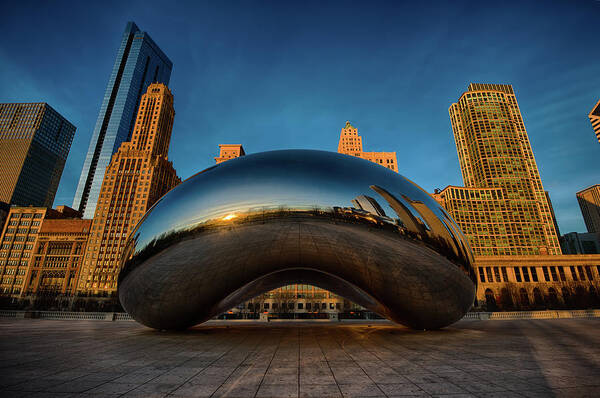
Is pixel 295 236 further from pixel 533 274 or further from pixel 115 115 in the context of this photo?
pixel 115 115

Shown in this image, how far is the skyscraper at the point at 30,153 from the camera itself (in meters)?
144

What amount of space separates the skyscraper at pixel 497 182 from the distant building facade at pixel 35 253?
469 ft

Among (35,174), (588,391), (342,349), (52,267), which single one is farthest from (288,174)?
(35,174)

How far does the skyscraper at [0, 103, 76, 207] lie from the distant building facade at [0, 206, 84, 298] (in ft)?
145

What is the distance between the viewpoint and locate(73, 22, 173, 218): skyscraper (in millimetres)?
165125

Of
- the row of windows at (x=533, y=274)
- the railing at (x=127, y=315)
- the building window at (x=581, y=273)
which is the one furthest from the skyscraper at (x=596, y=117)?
the railing at (x=127, y=315)

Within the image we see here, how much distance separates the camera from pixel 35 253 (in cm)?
10331

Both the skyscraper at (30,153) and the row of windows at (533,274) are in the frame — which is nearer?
the row of windows at (533,274)

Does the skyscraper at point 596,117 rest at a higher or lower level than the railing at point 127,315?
higher

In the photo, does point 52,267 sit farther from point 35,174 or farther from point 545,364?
point 545,364

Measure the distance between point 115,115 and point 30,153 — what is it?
4680cm

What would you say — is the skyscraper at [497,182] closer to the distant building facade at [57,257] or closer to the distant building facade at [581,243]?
the distant building facade at [581,243]

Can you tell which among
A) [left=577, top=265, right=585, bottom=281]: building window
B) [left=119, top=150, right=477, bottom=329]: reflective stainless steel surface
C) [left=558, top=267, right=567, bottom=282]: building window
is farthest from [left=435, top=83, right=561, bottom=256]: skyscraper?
[left=119, top=150, right=477, bottom=329]: reflective stainless steel surface

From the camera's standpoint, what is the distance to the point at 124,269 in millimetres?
7602
